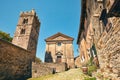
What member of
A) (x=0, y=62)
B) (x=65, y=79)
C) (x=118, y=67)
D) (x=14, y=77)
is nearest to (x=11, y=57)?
(x=0, y=62)

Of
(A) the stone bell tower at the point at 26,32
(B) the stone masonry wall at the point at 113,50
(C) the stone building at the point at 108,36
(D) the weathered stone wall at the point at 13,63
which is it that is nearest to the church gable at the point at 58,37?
(A) the stone bell tower at the point at 26,32

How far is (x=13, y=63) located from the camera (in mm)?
14188

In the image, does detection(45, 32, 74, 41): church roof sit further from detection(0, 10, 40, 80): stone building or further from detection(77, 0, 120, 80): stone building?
detection(77, 0, 120, 80): stone building

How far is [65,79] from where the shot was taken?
1088 cm

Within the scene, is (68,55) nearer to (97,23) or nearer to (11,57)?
(11,57)

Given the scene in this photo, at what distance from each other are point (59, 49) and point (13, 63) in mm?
15016

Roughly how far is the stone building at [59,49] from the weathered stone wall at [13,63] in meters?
10.2

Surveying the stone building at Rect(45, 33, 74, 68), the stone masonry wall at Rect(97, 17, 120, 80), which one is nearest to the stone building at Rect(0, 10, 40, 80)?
the stone building at Rect(45, 33, 74, 68)

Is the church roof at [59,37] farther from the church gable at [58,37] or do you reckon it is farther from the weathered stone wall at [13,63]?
the weathered stone wall at [13,63]

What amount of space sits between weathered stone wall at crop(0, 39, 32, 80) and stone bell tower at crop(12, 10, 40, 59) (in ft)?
20.9

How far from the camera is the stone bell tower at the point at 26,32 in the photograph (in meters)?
23.5

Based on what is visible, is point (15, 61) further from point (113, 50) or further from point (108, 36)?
point (113, 50)

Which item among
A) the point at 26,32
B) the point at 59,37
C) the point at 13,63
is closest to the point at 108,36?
the point at 13,63

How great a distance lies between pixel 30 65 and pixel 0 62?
20.7ft
